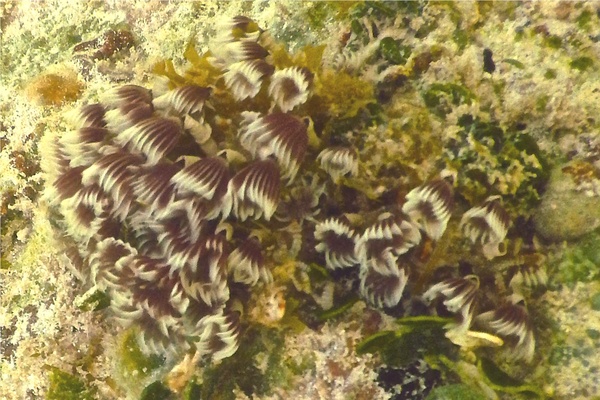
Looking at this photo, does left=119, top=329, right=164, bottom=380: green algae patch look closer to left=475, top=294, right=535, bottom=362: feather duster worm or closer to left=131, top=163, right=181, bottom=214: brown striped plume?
left=131, top=163, right=181, bottom=214: brown striped plume

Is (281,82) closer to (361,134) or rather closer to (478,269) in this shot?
(361,134)

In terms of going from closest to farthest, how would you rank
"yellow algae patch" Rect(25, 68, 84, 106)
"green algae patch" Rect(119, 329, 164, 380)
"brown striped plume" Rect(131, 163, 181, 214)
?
1. "brown striped plume" Rect(131, 163, 181, 214)
2. "green algae patch" Rect(119, 329, 164, 380)
3. "yellow algae patch" Rect(25, 68, 84, 106)

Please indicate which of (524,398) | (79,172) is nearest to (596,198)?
(524,398)

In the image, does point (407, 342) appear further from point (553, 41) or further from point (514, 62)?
point (553, 41)

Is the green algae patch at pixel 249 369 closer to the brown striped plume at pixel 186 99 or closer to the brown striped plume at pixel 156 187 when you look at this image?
the brown striped plume at pixel 156 187

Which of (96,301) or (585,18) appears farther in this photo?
(96,301)

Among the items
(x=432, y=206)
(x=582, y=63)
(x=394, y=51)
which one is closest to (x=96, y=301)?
(x=432, y=206)

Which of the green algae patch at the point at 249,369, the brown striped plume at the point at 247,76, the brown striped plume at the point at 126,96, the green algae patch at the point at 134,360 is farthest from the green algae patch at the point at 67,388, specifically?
the brown striped plume at the point at 247,76

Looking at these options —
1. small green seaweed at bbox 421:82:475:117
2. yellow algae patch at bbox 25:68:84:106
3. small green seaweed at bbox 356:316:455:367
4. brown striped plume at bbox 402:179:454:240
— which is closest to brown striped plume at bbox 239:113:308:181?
brown striped plume at bbox 402:179:454:240
